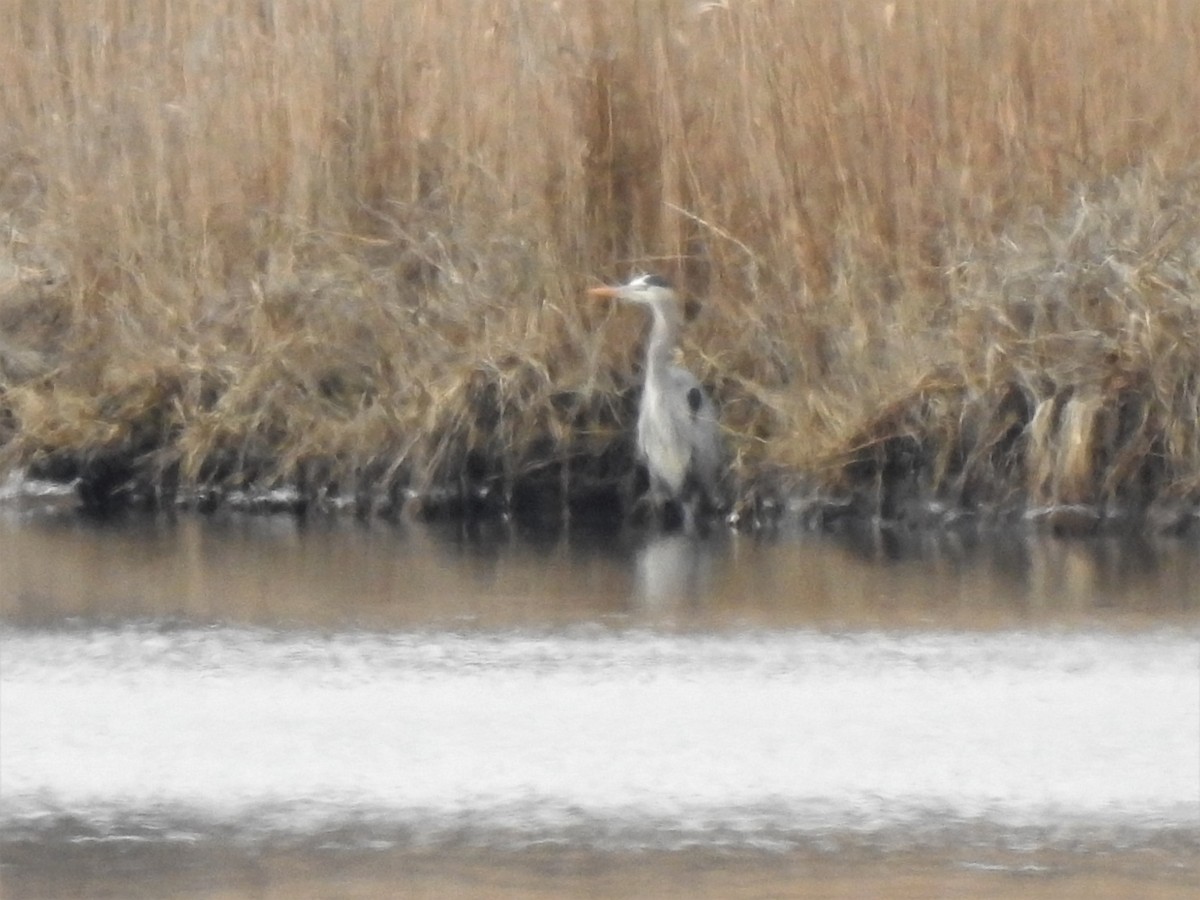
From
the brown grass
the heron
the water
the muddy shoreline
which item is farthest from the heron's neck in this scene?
the muddy shoreline

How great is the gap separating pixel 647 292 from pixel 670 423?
43 cm

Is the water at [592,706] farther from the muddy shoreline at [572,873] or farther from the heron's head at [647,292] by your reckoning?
the heron's head at [647,292]

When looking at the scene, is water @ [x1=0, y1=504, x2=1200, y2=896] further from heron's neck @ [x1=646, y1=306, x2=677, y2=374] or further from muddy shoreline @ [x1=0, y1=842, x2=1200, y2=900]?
heron's neck @ [x1=646, y1=306, x2=677, y2=374]

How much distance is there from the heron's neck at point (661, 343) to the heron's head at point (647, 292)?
27mm

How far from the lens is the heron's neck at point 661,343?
306 inches

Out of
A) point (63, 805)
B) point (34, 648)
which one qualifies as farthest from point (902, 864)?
point (34, 648)

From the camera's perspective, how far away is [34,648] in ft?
19.4

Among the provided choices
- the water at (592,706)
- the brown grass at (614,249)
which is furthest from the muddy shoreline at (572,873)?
the brown grass at (614,249)

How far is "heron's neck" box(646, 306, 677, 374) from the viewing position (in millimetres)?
7777

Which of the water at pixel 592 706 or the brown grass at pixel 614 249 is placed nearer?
the water at pixel 592 706

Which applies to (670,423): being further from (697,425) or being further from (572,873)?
(572,873)

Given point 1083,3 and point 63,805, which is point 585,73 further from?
point 63,805

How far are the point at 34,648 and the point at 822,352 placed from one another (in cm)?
287

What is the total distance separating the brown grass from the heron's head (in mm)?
259
